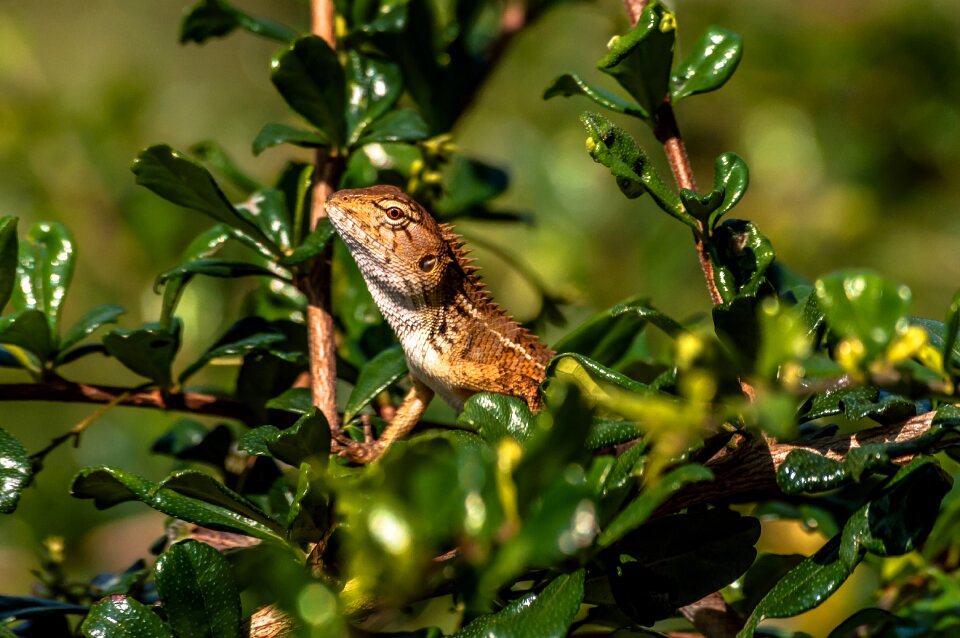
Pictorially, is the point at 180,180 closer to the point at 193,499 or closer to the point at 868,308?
the point at 193,499

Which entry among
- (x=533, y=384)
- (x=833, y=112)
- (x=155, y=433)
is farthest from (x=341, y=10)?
(x=833, y=112)

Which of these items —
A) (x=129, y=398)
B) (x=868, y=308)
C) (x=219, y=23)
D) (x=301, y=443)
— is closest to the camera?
(x=868, y=308)

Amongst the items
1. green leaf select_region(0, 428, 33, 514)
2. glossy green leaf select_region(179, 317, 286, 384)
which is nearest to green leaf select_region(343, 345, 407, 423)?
glossy green leaf select_region(179, 317, 286, 384)

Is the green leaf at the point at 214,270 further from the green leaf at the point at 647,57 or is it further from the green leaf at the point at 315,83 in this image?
the green leaf at the point at 647,57

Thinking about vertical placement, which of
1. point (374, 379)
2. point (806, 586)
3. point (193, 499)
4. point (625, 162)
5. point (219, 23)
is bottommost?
point (806, 586)

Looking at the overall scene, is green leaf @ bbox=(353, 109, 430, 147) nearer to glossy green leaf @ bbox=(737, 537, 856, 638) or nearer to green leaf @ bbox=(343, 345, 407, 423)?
green leaf @ bbox=(343, 345, 407, 423)

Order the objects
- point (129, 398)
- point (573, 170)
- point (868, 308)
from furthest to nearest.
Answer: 1. point (573, 170)
2. point (129, 398)
3. point (868, 308)

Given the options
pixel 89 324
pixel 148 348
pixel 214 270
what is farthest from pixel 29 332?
pixel 214 270
